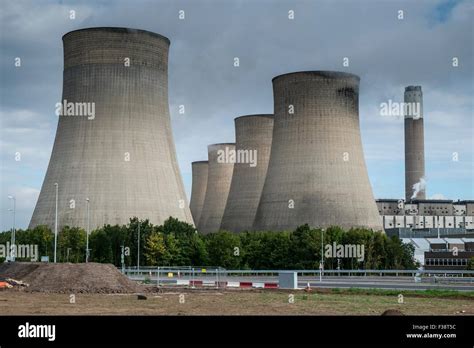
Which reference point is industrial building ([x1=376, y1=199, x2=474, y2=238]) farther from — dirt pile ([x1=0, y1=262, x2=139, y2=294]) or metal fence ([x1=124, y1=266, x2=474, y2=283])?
dirt pile ([x1=0, y1=262, x2=139, y2=294])

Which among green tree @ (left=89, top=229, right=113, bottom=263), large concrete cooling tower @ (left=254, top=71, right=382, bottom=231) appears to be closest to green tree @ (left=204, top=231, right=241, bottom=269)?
large concrete cooling tower @ (left=254, top=71, right=382, bottom=231)

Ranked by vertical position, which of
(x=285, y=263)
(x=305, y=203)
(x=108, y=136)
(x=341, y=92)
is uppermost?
(x=341, y=92)

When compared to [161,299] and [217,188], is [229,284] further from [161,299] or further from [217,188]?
[217,188]

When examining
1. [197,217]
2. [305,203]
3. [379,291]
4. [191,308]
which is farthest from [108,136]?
[197,217]

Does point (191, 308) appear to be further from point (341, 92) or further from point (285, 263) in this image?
point (341, 92)

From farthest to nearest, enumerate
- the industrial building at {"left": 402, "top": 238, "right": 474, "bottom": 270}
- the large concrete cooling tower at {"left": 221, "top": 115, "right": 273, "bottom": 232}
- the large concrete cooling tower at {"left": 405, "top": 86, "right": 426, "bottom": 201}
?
the large concrete cooling tower at {"left": 405, "top": 86, "right": 426, "bottom": 201}, the large concrete cooling tower at {"left": 221, "top": 115, "right": 273, "bottom": 232}, the industrial building at {"left": 402, "top": 238, "right": 474, "bottom": 270}

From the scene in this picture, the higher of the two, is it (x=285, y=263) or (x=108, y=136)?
(x=108, y=136)

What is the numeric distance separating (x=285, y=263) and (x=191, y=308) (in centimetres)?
2884

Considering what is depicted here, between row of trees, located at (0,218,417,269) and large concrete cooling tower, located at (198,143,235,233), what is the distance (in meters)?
21.9

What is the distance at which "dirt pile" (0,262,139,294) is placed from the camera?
22672 mm

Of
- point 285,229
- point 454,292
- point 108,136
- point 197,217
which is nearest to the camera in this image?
point 454,292

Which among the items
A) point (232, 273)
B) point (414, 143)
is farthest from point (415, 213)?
point (232, 273)
